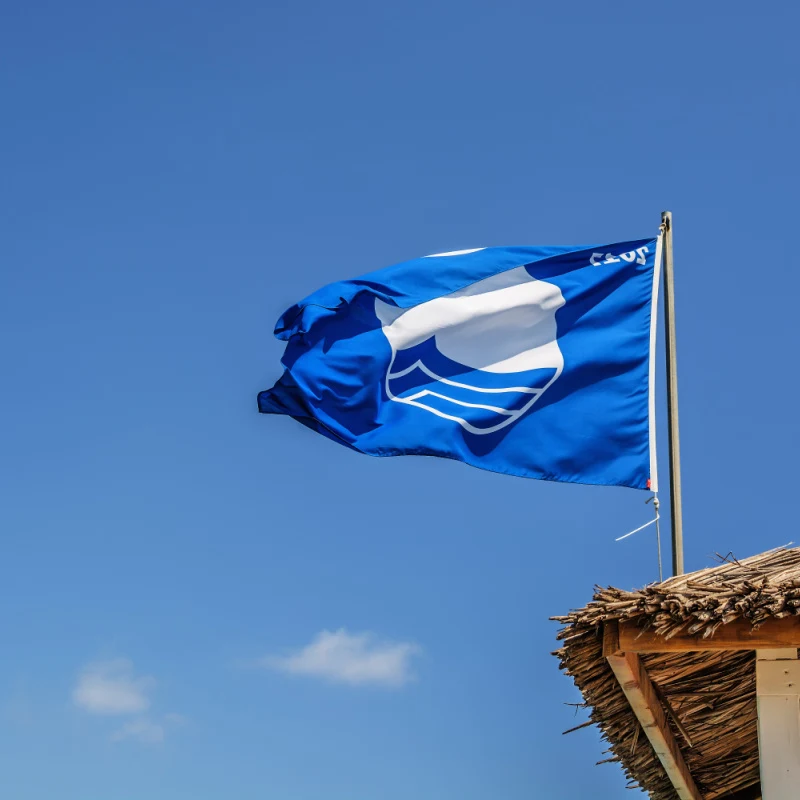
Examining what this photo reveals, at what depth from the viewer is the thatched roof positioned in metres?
5.90

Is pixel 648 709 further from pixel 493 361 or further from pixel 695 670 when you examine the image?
pixel 493 361

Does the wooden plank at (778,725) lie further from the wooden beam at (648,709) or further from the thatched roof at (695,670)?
the wooden beam at (648,709)

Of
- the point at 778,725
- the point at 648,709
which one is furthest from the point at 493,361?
the point at 778,725

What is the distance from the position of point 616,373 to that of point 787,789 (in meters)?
3.13

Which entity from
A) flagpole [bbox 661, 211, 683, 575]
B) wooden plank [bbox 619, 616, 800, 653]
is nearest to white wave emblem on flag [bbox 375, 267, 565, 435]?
flagpole [bbox 661, 211, 683, 575]

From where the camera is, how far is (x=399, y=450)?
27.4ft

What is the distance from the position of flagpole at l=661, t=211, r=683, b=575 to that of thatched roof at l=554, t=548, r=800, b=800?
542 millimetres

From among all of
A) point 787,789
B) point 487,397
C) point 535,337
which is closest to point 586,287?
point 535,337

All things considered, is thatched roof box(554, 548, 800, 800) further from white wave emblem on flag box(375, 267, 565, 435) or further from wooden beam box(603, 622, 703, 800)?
white wave emblem on flag box(375, 267, 565, 435)

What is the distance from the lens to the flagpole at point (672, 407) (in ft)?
24.0

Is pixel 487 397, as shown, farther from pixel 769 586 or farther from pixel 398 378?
pixel 769 586

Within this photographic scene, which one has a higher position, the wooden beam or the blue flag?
the blue flag

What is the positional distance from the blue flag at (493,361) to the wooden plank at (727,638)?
6.10 feet

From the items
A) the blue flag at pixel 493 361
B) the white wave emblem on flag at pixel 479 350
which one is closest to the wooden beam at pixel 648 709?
the blue flag at pixel 493 361
